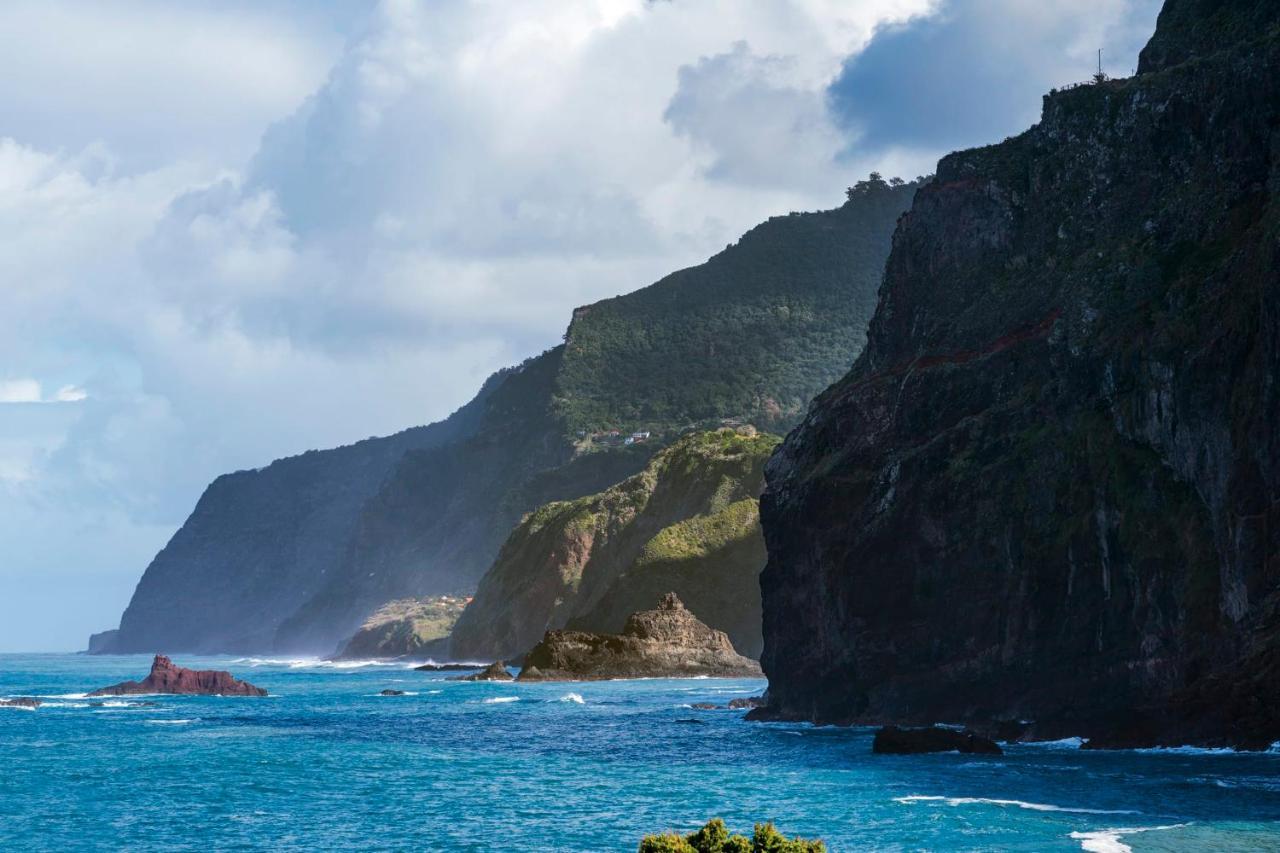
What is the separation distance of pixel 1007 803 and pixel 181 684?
112694mm

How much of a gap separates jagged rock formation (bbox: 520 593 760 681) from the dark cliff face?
58.0 metres

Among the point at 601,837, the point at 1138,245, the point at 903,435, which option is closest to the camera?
the point at 601,837

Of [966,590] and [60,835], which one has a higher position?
[966,590]

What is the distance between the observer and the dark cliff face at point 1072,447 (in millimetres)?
64938

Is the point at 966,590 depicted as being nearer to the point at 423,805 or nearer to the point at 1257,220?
the point at 1257,220

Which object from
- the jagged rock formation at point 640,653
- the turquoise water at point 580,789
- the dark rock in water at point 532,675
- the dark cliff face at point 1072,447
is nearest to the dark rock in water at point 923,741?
the turquoise water at point 580,789

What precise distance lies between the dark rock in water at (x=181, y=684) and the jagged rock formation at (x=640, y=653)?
2914 centimetres

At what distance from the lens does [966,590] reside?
81500 millimetres

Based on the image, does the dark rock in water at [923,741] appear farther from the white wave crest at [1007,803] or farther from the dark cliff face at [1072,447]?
the white wave crest at [1007,803]

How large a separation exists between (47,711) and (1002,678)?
82632 mm

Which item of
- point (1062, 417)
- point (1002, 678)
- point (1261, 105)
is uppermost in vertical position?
point (1261, 105)

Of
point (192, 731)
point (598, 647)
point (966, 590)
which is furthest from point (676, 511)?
point (966, 590)

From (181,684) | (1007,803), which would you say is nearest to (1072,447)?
(1007,803)

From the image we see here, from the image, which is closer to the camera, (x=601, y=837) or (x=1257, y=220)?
(x=601, y=837)
